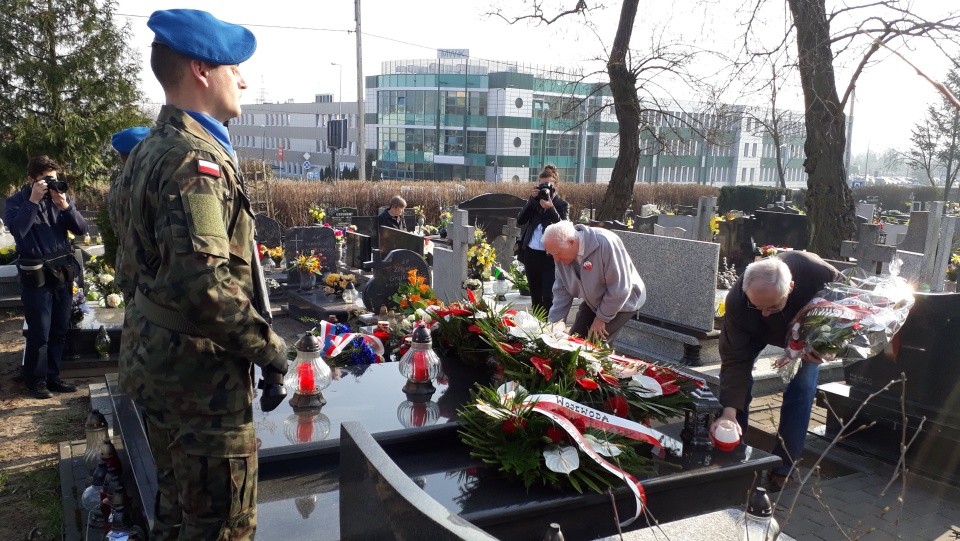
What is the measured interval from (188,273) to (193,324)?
0.19 metres

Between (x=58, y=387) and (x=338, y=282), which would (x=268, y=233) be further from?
(x=58, y=387)

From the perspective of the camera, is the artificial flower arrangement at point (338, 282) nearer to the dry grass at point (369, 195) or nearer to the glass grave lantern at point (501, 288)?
the glass grave lantern at point (501, 288)

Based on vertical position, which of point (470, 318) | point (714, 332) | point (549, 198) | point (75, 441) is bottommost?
point (75, 441)

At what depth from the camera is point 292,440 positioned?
327 centimetres

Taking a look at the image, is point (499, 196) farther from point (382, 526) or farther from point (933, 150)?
point (933, 150)

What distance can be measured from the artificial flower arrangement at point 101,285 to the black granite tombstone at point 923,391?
6.96 m

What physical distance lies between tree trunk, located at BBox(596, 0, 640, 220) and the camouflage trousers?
11.0m

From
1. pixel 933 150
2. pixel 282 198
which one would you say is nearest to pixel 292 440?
pixel 282 198

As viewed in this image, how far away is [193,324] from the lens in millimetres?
2125

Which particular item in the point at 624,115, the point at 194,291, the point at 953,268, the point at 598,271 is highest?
the point at 624,115

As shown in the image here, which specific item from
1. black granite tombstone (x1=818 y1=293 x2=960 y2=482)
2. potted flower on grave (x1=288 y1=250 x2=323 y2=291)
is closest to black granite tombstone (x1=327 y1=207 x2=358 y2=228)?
potted flower on grave (x1=288 y1=250 x2=323 y2=291)

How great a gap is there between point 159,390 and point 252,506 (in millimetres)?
478

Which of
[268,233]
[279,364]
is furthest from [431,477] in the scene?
[268,233]

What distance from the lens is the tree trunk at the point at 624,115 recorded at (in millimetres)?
12523
